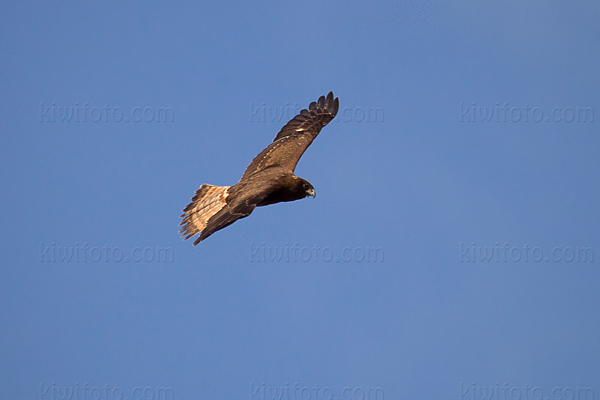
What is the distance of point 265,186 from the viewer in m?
17.9

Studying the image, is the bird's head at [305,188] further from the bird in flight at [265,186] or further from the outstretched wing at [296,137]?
the outstretched wing at [296,137]

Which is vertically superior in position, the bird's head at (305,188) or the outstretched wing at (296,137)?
the outstretched wing at (296,137)

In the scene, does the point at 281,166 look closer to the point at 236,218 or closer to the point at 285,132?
the point at 285,132

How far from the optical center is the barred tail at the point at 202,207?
1906cm

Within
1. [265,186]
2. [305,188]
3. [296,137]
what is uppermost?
[296,137]

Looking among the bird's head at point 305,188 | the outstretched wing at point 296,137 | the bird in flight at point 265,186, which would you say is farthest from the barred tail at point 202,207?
the bird's head at point 305,188

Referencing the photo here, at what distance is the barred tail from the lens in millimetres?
19062

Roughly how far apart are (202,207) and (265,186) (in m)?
2.47

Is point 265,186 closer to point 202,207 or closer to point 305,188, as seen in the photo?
point 305,188

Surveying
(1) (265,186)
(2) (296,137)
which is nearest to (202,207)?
(1) (265,186)

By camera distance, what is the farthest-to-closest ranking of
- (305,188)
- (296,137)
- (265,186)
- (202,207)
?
(296,137), (202,207), (305,188), (265,186)

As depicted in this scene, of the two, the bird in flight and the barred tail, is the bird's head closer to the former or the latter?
the bird in flight

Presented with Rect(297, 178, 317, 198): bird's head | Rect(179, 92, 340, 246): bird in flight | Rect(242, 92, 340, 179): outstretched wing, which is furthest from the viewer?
Rect(242, 92, 340, 179): outstretched wing

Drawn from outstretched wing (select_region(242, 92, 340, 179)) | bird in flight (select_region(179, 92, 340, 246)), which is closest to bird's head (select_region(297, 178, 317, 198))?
bird in flight (select_region(179, 92, 340, 246))
